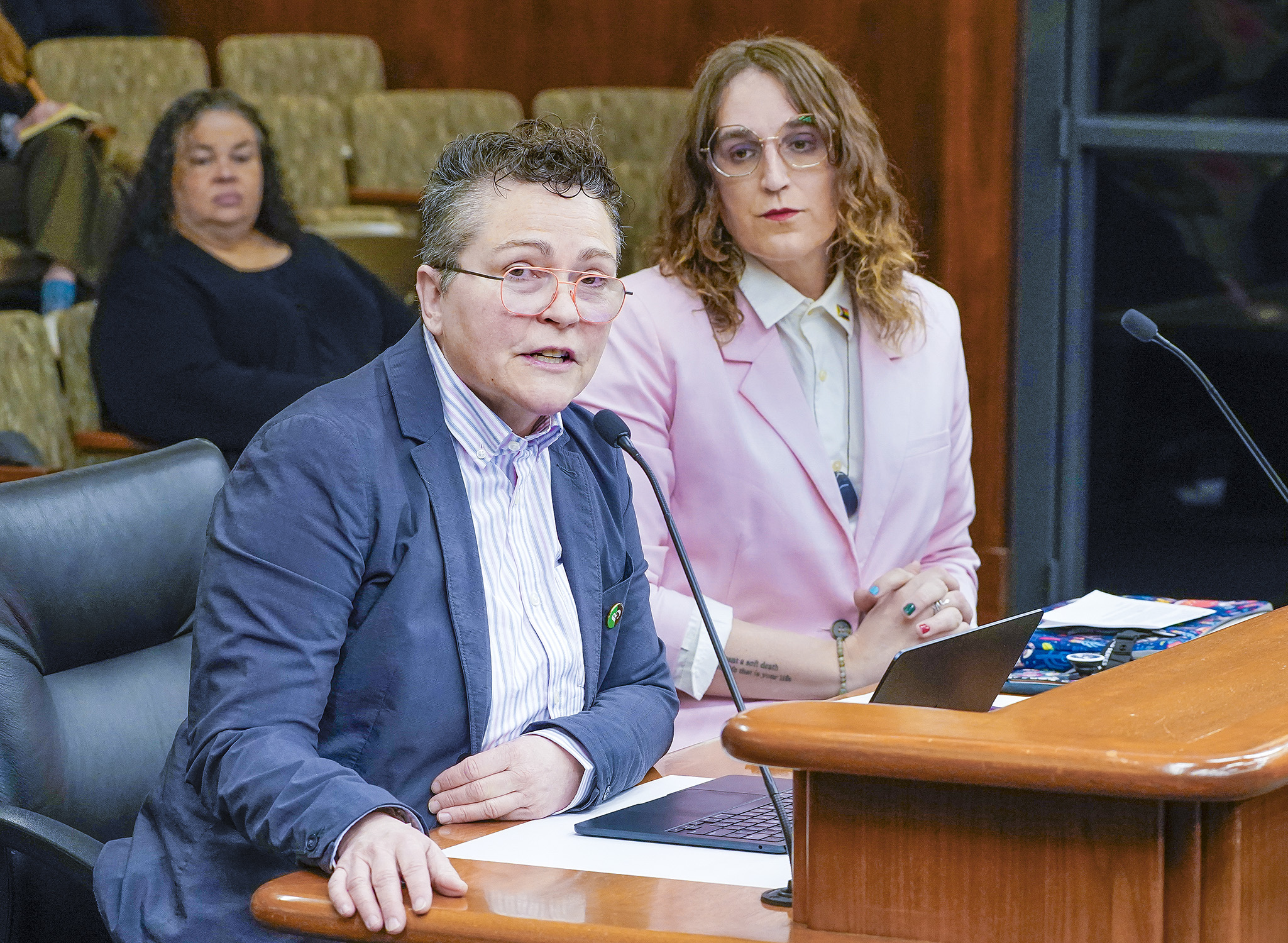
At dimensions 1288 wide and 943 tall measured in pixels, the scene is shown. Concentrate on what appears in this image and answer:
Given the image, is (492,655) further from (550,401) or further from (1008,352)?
(1008,352)

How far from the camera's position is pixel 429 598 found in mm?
1313

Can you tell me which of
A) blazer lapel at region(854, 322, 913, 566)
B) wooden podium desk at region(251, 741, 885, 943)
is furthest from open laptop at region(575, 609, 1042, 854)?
blazer lapel at region(854, 322, 913, 566)

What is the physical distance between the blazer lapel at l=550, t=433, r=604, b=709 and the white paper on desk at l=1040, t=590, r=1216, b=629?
55 centimetres

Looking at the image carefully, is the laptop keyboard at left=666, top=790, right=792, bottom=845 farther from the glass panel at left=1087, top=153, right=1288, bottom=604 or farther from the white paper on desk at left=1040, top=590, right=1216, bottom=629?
the glass panel at left=1087, top=153, right=1288, bottom=604

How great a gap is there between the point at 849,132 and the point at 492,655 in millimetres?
1017

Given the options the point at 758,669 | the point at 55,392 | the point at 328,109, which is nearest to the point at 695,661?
the point at 758,669

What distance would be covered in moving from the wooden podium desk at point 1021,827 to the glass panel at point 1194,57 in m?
3.10

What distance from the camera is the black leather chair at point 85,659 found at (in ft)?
4.92

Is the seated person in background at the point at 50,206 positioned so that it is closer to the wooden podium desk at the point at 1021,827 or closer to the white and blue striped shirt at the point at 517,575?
the white and blue striped shirt at the point at 517,575

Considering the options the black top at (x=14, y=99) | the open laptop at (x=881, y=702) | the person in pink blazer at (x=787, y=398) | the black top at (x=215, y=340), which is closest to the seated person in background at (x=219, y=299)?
the black top at (x=215, y=340)

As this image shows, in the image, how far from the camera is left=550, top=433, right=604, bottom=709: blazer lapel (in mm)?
1434

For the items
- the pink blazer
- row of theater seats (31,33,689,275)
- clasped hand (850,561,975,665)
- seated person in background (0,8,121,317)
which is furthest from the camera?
row of theater seats (31,33,689,275)

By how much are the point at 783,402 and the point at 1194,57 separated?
236cm

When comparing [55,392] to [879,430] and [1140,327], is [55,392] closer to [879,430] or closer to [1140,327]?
[879,430]
